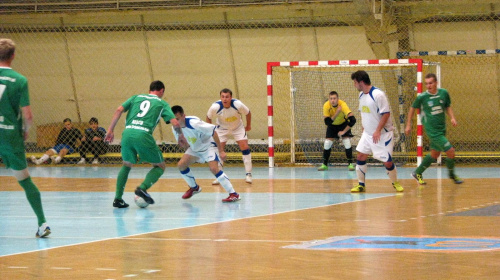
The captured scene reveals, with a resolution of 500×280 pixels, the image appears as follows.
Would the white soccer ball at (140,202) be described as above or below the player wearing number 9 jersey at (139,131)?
below

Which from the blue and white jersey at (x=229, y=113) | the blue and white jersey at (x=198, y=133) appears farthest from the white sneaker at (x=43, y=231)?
the blue and white jersey at (x=229, y=113)

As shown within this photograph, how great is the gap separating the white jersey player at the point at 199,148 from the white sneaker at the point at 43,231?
3.73m

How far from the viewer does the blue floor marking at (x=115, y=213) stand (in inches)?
336

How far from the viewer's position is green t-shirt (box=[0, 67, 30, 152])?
7.95m

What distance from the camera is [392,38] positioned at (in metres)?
21.5

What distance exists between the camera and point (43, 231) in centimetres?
833

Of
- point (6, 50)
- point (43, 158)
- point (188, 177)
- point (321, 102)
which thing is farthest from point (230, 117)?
point (43, 158)

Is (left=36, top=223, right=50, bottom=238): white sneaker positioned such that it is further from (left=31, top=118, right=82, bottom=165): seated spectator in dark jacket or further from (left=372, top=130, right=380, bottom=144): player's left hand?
(left=31, top=118, right=82, bottom=165): seated spectator in dark jacket

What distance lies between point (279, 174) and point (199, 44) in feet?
26.2

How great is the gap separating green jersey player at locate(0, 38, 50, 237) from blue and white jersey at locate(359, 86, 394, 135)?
21.5ft

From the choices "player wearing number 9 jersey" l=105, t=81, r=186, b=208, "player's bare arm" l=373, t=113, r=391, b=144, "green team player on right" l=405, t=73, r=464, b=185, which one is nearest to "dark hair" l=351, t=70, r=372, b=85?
"player's bare arm" l=373, t=113, r=391, b=144

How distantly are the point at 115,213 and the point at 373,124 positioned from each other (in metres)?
4.69

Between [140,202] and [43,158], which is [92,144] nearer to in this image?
[43,158]

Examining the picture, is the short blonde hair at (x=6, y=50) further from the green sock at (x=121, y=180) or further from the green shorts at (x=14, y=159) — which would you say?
the green sock at (x=121, y=180)
